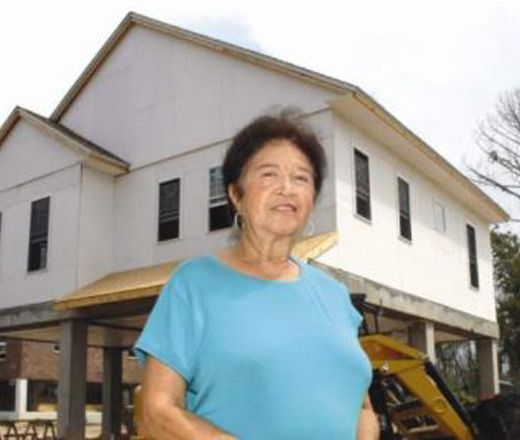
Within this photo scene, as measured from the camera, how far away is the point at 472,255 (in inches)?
861

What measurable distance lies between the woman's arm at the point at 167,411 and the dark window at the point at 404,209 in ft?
51.9

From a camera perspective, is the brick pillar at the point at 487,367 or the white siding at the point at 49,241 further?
the brick pillar at the point at 487,367

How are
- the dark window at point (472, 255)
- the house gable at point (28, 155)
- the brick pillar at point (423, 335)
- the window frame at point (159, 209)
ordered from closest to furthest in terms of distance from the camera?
1. the window frame at point (159, 209)
2. the house gable at point (28, 155)
3. the brick pillar at point (423, 335)
4. the dark window at point (472, 255)

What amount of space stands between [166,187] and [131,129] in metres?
1.91

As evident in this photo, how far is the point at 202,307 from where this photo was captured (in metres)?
2.04

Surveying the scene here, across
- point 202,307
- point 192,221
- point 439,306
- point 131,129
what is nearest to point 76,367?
point 192,221

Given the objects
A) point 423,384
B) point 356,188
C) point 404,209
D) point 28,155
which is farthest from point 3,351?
point 423,384

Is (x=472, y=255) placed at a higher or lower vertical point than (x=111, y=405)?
higher

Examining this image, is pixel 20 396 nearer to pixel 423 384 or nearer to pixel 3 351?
pixel 3 351

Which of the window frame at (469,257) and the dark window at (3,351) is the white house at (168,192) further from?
the dark window at (3,351)

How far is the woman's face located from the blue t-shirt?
179 millimetres

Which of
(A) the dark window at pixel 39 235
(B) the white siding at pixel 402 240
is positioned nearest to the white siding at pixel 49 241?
(A) the dark window at pixel 39 235

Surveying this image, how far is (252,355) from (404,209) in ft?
53.2

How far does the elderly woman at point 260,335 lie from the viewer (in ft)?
6.45
